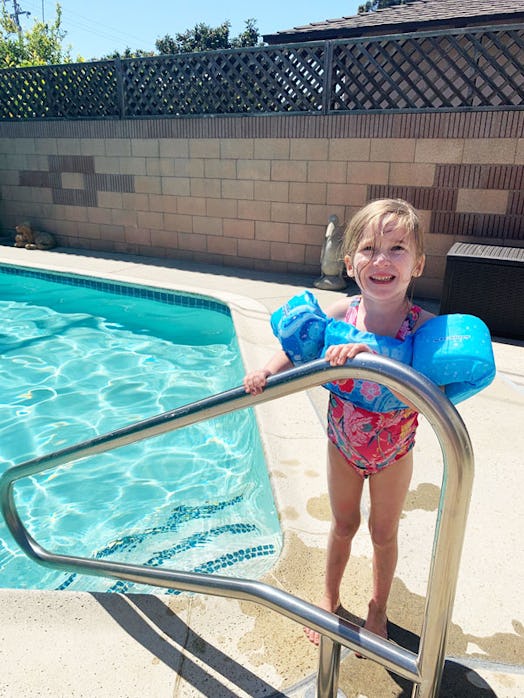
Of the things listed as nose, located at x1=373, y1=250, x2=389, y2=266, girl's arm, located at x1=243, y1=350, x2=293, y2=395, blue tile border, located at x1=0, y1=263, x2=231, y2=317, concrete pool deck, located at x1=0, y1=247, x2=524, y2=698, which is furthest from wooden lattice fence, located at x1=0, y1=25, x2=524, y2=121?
girl's arm, located at x1=243, y1=350, x2=293, y2=395

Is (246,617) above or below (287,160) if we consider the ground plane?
below

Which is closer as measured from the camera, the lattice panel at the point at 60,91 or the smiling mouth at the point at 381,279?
the smiling mouth at the point at 381,279

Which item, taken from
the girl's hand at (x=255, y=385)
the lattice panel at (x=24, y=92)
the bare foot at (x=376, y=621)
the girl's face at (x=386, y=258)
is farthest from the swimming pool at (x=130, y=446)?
the lattice panel at (x=24, y=92)

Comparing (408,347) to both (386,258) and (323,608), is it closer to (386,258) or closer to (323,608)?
(386,258)

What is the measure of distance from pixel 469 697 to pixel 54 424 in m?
3.74

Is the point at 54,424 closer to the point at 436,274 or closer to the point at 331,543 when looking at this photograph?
the point at 331,543

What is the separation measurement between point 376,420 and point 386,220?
1.90 ft

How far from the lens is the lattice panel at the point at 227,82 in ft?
22.5

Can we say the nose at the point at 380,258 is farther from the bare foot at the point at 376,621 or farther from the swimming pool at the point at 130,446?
the swimming pool at the point at 130,446

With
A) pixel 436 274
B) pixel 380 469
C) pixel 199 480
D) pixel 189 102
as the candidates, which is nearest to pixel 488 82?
pixel 436 274

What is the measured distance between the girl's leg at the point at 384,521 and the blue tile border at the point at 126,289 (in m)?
4.67

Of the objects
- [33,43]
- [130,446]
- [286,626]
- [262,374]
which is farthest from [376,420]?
[33,43]

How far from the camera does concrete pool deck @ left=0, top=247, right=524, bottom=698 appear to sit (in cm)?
162

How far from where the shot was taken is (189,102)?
7793 millimetres
